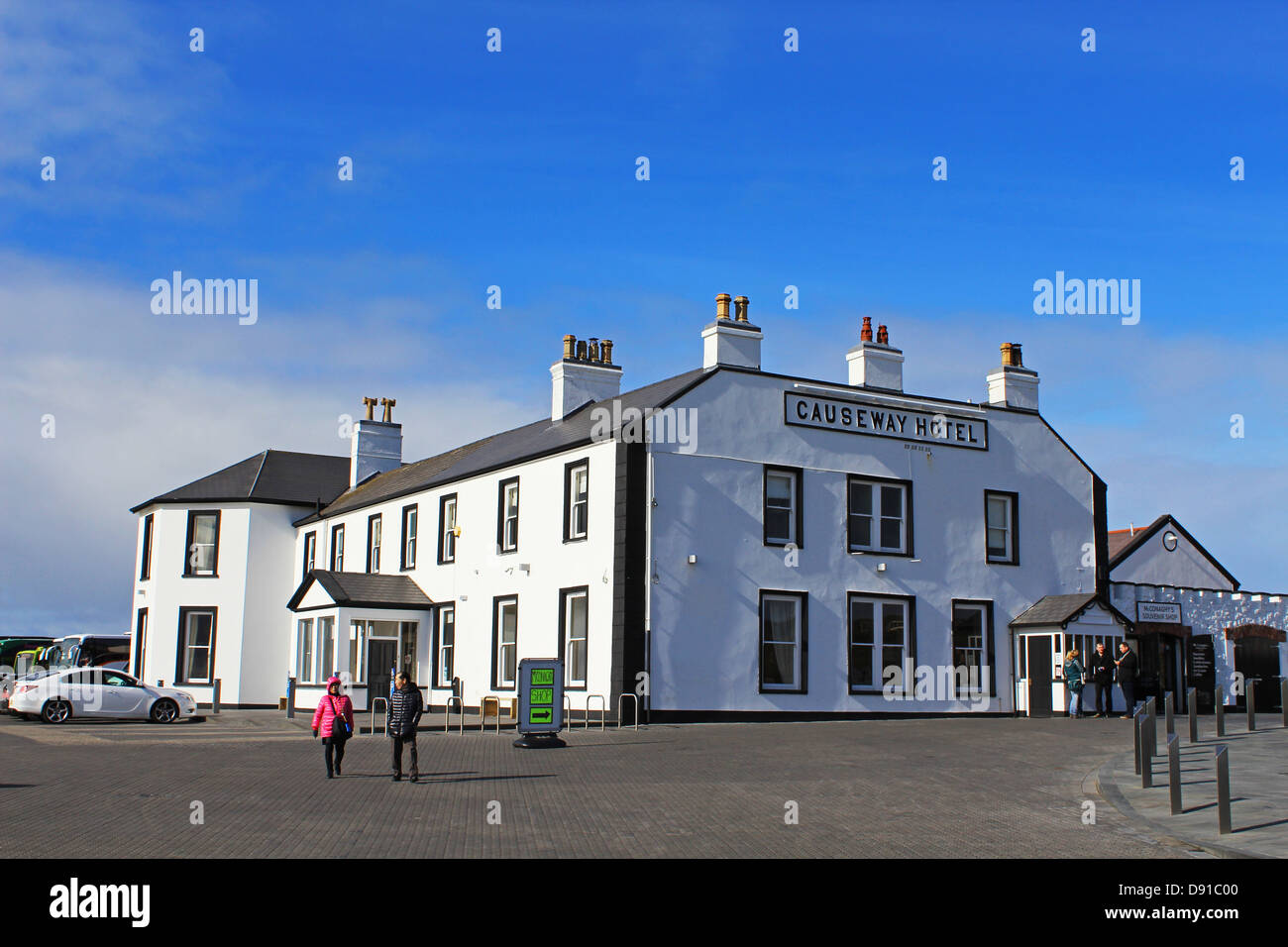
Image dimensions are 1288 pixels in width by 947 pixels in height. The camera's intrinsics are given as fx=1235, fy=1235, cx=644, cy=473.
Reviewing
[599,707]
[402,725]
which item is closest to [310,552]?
[599,707]

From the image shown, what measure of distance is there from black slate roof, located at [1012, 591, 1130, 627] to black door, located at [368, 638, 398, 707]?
1709cm

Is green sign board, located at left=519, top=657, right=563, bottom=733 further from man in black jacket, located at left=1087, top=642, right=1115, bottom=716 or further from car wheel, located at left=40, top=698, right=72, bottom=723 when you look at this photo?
car wheel, located at left=40, top=698, right=72, bottom=723

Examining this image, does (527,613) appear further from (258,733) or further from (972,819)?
(972,819)

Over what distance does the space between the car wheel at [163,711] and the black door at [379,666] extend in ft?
17.2

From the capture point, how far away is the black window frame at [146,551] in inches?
1759

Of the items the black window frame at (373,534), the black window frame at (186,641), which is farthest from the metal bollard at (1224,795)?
the black window frame at (186,641)

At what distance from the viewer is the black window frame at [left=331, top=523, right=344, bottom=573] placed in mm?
41816

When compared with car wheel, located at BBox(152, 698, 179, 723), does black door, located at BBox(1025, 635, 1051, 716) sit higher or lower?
higher

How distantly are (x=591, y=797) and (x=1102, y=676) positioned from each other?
18.4 m

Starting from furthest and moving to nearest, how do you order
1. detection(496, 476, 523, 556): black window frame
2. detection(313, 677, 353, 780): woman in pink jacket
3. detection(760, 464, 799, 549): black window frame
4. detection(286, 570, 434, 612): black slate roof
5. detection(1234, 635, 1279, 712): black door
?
detection(1234, 635, 1279, 712): black door
detection(286, 570, 434, 612): black slate roof
detection(496, 476, 523, 556): black window frame
detection(760, 464, 799, 549): black window frame
detection(313, 677, 353, 780): woman in pink jacket

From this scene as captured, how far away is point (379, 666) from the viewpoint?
3506 cm

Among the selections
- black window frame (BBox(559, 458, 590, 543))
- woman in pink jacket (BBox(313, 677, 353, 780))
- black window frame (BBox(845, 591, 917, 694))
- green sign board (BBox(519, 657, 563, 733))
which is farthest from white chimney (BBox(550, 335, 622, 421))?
woman in pink jacket (BBox(313, 677, 353, 780))

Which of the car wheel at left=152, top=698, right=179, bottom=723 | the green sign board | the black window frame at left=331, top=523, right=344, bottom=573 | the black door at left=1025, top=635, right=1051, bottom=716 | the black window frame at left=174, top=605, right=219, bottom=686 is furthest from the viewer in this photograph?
the black window frame at left=174, top=605, right=219, bottom=686

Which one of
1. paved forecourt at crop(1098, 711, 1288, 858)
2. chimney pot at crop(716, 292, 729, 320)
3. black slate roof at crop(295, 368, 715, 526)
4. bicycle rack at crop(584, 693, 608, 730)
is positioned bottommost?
paved forecourt at crop(1098, 711, 1288, 858)
